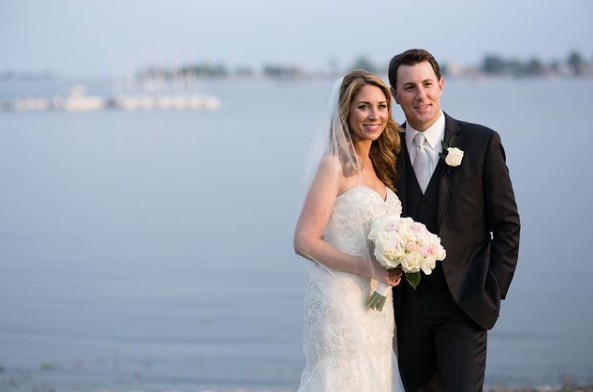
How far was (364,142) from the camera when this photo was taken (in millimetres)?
4797

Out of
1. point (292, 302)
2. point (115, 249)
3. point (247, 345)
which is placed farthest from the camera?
point (115, 249)

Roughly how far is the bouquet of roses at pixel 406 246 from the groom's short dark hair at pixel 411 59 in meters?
0.74

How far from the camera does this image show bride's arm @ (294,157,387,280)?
4695mm

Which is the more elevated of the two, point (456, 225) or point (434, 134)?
point (434, 134)

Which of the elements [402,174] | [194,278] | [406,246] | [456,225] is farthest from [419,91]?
[194,278]

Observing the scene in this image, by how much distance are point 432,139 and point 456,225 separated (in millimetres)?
434

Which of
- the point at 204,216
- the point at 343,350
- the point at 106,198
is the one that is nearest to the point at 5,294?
the point at 204,216

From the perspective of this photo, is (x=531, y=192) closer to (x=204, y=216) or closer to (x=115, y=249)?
(x=204, y=216)

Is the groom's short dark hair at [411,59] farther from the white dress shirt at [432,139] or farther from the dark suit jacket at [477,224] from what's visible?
the dark suit jacket at [477,224]

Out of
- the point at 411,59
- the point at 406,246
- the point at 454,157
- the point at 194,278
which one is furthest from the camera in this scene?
the point at 194,278

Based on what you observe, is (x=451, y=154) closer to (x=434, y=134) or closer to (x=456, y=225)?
(x=434, y=134)

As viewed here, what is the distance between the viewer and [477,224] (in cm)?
470

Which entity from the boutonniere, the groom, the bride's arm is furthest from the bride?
the boutonniere

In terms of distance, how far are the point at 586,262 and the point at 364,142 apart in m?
13.8
